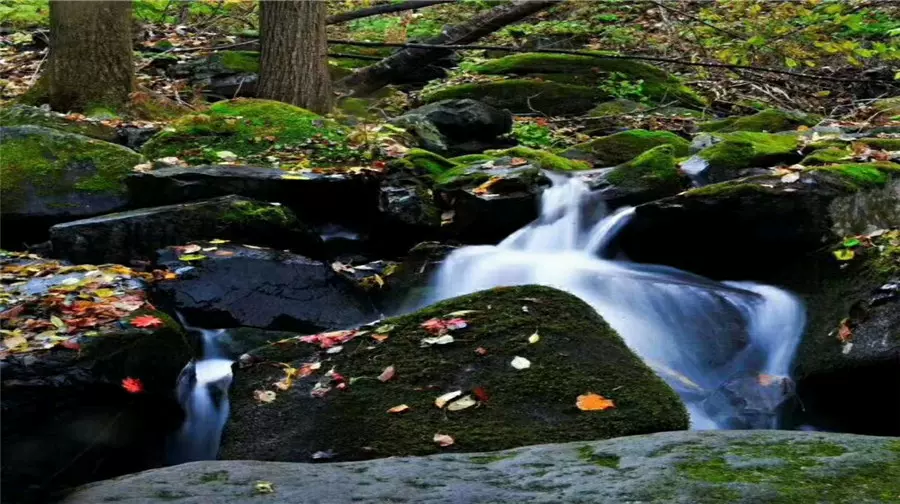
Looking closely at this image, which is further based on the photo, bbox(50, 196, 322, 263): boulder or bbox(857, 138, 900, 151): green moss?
bbox(857, 138, 900, 151): green moss

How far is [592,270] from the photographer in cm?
581

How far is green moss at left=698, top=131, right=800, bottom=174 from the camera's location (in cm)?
650

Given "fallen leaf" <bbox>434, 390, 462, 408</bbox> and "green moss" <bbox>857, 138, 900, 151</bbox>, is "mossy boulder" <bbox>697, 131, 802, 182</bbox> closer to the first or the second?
"green moss" <bbox>857, 138, 900, 151</bbox>

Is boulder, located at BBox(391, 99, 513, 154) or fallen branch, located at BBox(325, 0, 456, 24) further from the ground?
fallen branch, located at BBox(325, 0, 456, 24)

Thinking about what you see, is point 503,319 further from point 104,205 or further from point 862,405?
point 104,205

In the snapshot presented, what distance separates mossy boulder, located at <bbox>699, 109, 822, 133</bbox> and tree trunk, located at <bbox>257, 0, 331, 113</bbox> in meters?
4.31

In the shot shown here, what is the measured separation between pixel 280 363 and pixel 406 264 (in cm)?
203

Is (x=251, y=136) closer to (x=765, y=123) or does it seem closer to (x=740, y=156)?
(x=740, y=156)

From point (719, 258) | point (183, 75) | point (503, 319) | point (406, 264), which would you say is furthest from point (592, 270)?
point (183, 75)

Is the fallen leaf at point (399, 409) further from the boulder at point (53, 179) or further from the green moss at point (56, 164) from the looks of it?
the green moss at point (56, 164)

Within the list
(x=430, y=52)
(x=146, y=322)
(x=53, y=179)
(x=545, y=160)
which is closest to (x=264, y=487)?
(x=146, y=322)

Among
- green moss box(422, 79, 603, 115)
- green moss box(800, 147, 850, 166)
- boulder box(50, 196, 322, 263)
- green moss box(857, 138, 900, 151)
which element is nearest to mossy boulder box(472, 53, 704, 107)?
green moss box(422, 79, 603, 115)

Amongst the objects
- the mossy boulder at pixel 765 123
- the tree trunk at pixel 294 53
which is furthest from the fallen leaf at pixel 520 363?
the mossy boulder at pixel 765 123

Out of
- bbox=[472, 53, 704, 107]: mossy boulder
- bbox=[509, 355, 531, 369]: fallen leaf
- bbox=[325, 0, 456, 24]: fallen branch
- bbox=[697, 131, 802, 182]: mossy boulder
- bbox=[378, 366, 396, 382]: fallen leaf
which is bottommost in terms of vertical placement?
bbox=[378, 366, 396, 382]: fallen leaf
